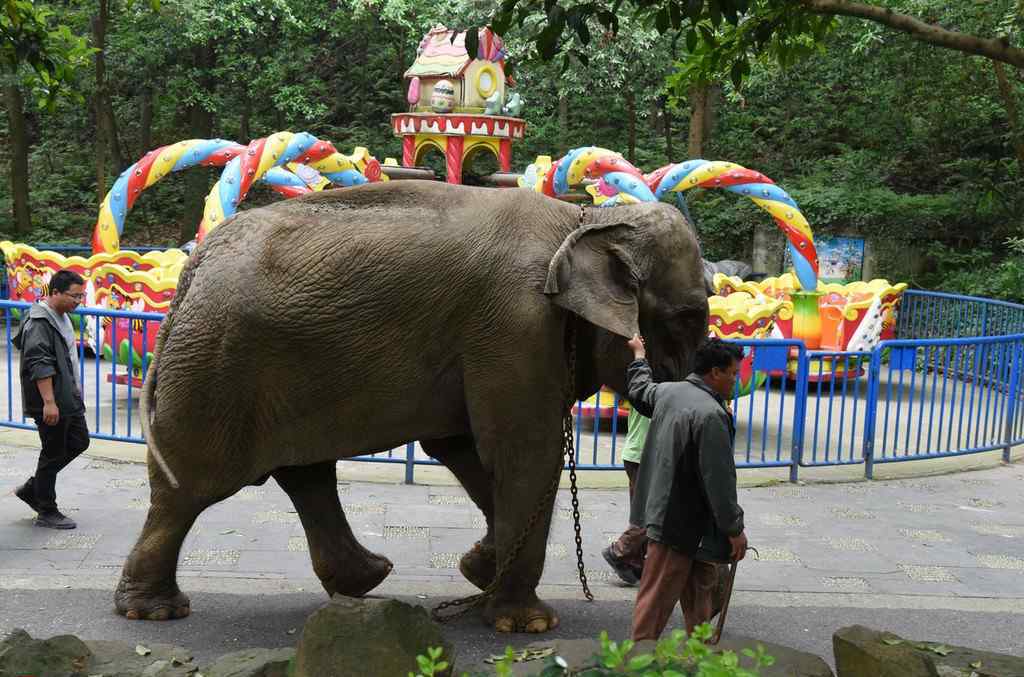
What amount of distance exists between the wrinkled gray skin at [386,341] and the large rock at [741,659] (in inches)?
52.5

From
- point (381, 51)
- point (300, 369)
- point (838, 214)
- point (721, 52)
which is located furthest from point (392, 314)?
point (381, 51)

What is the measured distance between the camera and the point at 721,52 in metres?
6.53

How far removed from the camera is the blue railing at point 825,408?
8969 mm

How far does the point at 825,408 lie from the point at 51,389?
8.31 m

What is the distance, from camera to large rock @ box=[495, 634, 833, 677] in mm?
3730

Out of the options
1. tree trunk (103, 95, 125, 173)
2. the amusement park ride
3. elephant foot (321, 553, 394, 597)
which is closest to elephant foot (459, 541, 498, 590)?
elephant foot (321, 553, 394, 597)

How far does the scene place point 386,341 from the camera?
5.07 metres

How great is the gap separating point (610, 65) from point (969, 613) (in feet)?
54.8

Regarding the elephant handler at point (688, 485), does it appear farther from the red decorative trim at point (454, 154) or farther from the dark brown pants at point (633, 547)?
the red decorative trim at point (454, 154)

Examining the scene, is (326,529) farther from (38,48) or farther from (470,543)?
(38,48)

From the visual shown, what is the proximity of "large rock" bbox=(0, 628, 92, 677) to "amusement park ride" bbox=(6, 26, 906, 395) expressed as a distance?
6.86m

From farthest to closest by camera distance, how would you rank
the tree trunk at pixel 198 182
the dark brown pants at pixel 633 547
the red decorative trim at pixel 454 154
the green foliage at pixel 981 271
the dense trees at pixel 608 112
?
the tree trunk at pixel 198 182 < the dense trees at pixel 608 112 < the red decorative trim at pixel 454 154 < the green foliage at pixel 981 271 < the dark brown pants at pixel 633 547

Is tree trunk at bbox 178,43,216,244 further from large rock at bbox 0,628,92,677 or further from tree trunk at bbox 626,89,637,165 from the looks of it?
large rock at bbox 0,628,92,677

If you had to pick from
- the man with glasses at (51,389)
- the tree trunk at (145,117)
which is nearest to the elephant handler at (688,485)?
the man with glasses at (51,389)
